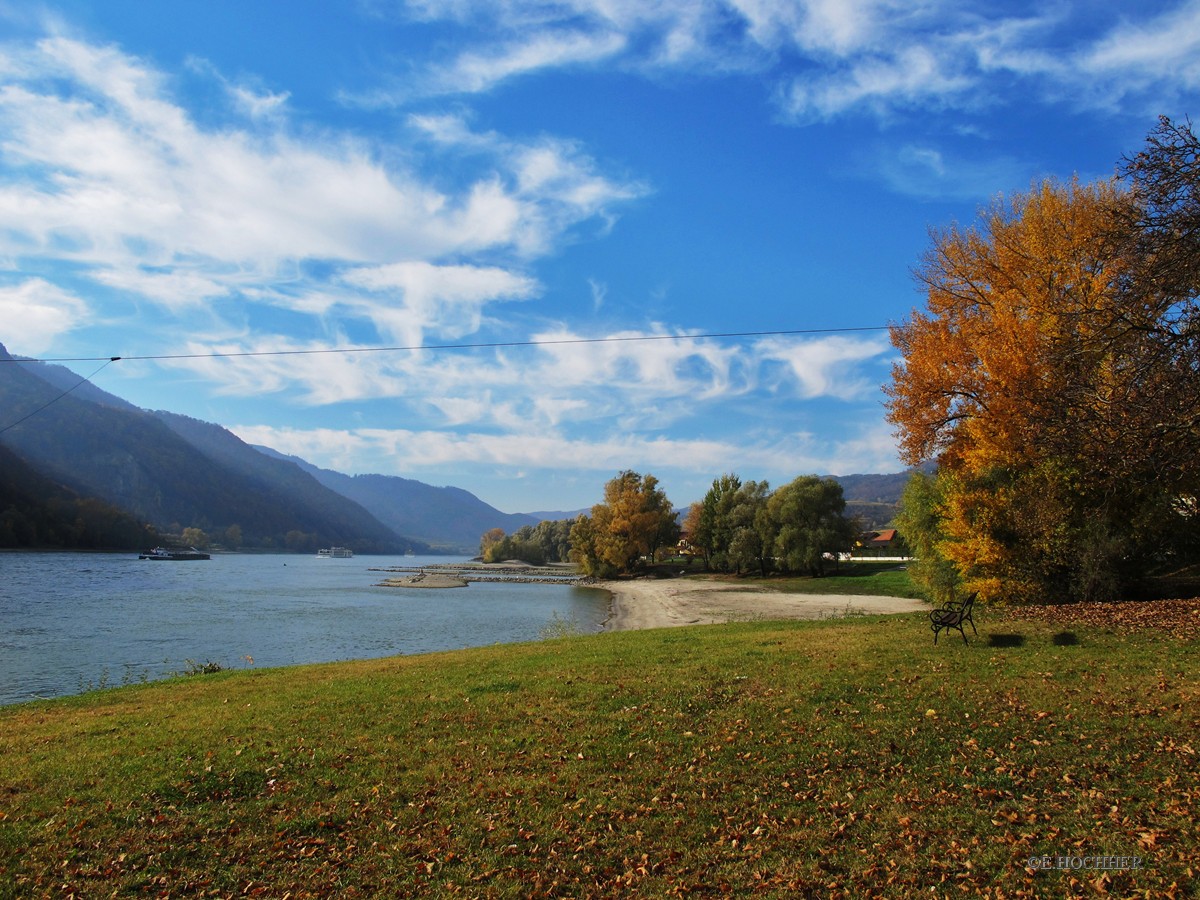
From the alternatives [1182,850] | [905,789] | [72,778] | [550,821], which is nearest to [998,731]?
[905,789]

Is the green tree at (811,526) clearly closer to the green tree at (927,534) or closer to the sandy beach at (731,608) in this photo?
the sandy beach at (731,608)

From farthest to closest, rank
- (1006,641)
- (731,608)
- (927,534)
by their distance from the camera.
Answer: (731,608) → (927,534) → (1006,641)

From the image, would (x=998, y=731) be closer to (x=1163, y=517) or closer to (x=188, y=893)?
(x=188, y=893)

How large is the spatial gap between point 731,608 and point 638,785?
102 feet

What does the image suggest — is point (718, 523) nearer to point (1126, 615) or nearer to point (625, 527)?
→ point (625, 527)

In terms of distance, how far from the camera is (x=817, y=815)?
6281 mm

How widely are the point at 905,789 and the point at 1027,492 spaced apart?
54.5 feet

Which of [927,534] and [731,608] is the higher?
[927,534]

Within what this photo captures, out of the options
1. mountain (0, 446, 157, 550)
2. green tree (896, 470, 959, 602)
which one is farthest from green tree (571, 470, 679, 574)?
mountain (0, 446, 157, 550)

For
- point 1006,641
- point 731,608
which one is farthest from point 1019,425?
point 731,608

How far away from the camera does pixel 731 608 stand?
37.0 meters

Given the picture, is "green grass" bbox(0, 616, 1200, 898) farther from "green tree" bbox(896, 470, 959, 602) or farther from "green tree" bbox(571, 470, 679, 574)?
"green tree" bbox(571, 470, 679, 574)

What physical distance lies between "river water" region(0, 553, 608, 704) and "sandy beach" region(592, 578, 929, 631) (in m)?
2.48

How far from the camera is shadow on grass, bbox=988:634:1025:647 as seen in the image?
13344 millimetres
